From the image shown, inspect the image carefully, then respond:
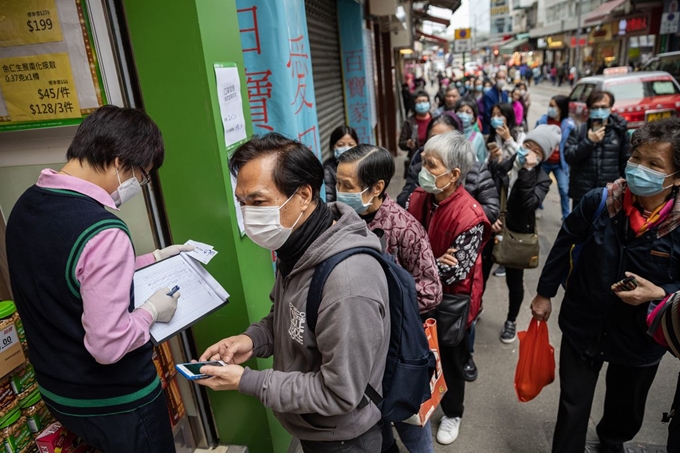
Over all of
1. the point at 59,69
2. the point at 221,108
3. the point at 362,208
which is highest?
the point at 59,69

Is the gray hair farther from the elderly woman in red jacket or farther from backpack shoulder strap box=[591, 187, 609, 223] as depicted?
backpack shoulder strap box=[591, 187, 609, 223]

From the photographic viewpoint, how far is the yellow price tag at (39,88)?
1.90 meters

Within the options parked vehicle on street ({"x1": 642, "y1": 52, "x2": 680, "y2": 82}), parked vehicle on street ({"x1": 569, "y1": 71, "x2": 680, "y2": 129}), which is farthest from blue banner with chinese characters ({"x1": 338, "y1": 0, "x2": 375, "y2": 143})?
parked vehicle on street ({"x1": 642, "y1": 52, "x2": 680, "y2": 82})

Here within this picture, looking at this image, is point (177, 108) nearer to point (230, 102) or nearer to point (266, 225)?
point (230, 102)

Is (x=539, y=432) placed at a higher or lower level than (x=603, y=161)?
lower

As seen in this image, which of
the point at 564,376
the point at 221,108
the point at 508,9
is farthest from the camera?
the point at 508,9

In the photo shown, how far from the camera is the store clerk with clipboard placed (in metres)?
1.40

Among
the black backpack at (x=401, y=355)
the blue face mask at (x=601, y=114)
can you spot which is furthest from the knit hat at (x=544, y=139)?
Answer: the black backpack at (x=401, y=355)

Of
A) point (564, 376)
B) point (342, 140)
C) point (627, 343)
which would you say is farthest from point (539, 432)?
point (342, 140)

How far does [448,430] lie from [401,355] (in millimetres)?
1595

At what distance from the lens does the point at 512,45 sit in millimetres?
55312

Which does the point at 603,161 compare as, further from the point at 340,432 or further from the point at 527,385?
the point at 340,432

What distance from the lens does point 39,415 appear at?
1799 mm

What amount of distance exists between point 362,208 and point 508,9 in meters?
76.9
